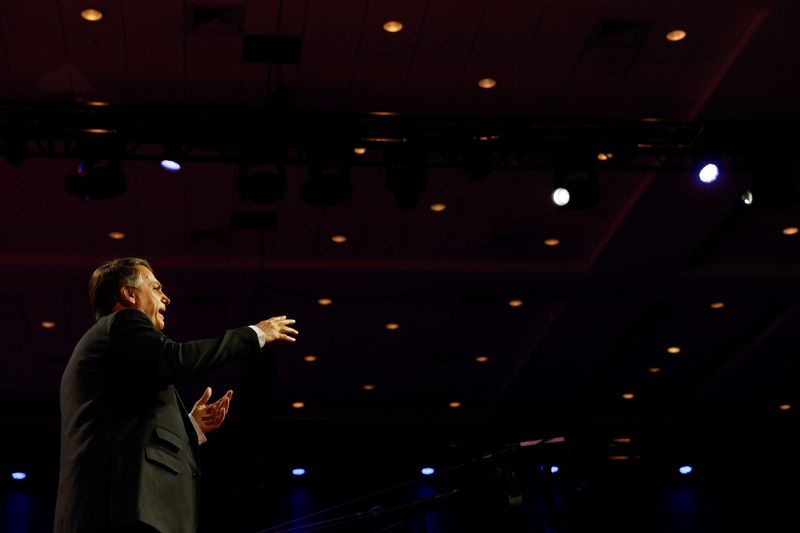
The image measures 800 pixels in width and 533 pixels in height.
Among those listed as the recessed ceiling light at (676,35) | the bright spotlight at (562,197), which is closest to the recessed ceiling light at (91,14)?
the bright spotlight at (562,197)

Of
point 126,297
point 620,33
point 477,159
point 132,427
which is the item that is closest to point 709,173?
point 620,33

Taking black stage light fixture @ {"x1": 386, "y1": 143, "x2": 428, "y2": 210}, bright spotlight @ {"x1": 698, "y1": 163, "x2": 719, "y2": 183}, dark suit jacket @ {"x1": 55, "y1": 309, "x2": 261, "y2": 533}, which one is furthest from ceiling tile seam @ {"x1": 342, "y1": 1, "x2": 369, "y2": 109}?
dark suit jacket @ {"x1": 55, "y1": 309, "x2": 261, "y2": 533}

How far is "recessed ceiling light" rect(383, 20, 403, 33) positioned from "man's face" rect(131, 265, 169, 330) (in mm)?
3512

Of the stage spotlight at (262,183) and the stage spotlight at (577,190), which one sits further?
the stage spotlight at (577,190)

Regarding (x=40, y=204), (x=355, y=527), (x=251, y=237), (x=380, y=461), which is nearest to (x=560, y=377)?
(x=380, y=461)

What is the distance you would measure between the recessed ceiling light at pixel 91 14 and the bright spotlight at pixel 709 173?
3.89 m

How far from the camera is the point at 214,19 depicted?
577 centimetres

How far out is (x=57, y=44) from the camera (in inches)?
231

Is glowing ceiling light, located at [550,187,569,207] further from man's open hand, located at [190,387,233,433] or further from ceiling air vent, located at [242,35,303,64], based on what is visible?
man's open hand, located at [190,387,233,433]

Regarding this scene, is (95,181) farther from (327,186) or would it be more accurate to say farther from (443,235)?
(443,235)

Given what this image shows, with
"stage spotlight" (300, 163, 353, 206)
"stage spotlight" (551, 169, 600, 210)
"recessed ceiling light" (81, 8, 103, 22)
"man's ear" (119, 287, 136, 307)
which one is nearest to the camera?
"man's ear" (119, 287, 136, 307)

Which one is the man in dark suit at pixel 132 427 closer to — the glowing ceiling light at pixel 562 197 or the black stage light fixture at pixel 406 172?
the black stage light fixture at pixel 406 172

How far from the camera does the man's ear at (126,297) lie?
2.60 metres

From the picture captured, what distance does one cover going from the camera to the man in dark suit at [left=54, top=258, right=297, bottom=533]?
2277 millimetres
